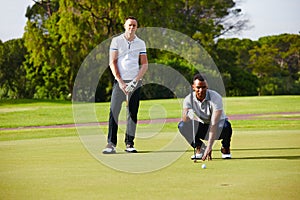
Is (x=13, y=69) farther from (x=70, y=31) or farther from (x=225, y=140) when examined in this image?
→ (x=225, y=140)

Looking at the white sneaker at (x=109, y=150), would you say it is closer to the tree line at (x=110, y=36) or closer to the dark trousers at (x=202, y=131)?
the dark trousers at (x=202, y=131)

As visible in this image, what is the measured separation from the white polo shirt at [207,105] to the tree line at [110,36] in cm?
3018

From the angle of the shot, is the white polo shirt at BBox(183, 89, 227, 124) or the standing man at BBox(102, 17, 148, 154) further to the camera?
the standing man at BBox(102, 17, 148, 154)

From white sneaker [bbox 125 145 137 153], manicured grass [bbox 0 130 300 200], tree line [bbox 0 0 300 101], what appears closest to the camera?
manicured grass [bbox 0 130 300 200]

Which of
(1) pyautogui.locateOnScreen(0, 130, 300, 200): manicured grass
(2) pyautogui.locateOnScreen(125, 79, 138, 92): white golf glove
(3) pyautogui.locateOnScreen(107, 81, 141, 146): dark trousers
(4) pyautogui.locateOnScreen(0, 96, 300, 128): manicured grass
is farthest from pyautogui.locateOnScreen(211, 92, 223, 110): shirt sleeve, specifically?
(4) pyautogui.locateOnScreen(0, 96, 300, 128): manicured grass

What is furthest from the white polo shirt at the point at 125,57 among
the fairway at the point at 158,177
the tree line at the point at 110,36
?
the tree line at the point at 110,36

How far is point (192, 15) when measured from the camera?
52.5 metres

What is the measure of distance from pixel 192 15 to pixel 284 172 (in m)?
47.3

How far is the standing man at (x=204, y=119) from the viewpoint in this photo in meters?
7.04

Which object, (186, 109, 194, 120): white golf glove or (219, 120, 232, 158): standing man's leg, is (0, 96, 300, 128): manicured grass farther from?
(219, 120, 232, 158): standing man's leg

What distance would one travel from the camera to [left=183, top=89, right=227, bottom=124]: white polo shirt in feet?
23.5

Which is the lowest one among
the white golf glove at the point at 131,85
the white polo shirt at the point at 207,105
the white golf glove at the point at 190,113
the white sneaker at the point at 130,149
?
the white sneaker at the point at 130,149

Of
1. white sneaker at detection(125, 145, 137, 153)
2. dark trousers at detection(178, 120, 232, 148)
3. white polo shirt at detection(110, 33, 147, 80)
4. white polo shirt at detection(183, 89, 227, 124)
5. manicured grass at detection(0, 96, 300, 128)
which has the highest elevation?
white polo shirt at detection(110, 33, 147, 80)

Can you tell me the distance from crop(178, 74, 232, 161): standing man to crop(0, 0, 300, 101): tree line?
1180 inches
